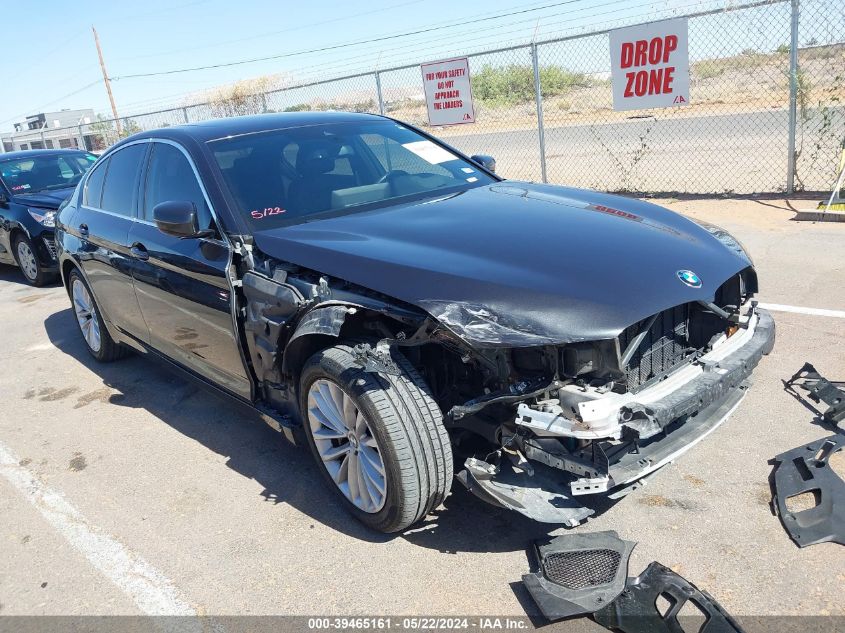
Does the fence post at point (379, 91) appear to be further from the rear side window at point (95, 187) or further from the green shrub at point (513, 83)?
the rear side window at point (95, 187)

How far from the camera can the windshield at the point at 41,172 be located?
9.42 m

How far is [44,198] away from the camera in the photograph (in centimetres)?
905

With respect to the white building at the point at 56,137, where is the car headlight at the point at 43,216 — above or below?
below

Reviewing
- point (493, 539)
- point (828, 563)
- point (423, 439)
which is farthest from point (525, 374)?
point (828, 563)

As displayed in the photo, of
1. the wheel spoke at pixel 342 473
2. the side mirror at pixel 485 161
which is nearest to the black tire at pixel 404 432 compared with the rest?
the wheel spoke at pixel 342 473

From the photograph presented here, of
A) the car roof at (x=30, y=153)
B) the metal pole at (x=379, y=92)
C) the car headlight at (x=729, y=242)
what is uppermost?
the metal pole at (x=379, y=92)

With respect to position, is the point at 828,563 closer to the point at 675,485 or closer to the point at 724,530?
the point at 724,530

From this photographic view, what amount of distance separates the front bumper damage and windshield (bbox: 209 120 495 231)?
1.67 metres

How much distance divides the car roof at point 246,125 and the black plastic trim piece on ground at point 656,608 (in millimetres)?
3075

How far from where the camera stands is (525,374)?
2.79 m

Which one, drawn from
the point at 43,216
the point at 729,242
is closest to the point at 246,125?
the point at 729,242

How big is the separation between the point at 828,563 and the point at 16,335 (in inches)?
281

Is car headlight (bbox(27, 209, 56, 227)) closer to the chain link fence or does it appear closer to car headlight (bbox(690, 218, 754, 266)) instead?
the chain link fence

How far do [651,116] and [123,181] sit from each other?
1622cm
